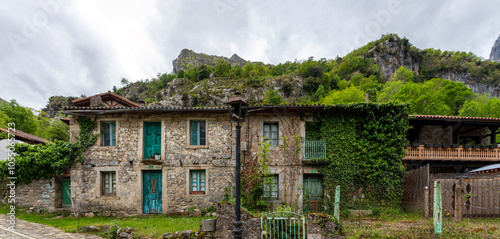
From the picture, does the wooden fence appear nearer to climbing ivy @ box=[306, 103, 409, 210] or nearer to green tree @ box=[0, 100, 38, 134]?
climbing ivy @ box=[306, 103, 409, 210]

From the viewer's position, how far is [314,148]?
36.0ft

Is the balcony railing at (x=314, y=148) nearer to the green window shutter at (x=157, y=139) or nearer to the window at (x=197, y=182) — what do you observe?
the window at (x=197, y=182)

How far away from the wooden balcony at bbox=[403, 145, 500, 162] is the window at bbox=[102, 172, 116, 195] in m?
16.4

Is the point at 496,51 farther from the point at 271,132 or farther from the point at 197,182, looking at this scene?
the point at 197,182

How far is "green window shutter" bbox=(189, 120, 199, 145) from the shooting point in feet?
36.6

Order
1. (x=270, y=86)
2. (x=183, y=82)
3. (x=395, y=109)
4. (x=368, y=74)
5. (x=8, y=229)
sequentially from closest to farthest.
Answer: (x=8, y=229) < (x=395, y=109) < (x=270, y=86) < (x=368, y=74) < (x=183, y=82)

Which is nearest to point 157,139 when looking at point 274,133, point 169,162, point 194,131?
point 169,162

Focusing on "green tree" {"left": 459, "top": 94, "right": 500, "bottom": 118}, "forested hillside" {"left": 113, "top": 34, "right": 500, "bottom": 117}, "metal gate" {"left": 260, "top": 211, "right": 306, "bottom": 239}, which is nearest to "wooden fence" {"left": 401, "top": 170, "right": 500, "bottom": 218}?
"metal gate" {"left": 260, "top": 211, "right": 306, "bottom": 239}

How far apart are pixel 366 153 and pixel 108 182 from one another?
44.1ft

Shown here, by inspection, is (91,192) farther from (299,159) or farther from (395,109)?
(395,109)

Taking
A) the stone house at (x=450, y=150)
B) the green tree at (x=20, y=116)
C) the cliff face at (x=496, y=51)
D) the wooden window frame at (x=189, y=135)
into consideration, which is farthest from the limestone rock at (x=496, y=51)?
the green tree at (x=20, y=116)

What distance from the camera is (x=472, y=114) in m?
20.6

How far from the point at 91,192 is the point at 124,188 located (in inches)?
68.5

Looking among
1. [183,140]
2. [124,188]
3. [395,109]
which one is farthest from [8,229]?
[395,109]
